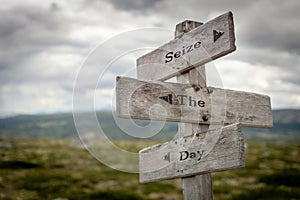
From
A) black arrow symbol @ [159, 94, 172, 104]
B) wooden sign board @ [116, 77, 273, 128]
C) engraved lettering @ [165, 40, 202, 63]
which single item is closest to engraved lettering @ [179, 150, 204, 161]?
wooden sign board @ [116, 77, 273, 128]

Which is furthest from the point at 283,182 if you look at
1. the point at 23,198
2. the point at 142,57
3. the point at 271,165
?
the point at 142,57

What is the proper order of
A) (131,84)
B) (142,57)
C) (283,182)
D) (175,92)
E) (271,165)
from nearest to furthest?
(131,84) < (175,92) < (142,57) < (283,182) < (271,165)

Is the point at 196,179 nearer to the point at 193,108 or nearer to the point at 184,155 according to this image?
the point at 184,155

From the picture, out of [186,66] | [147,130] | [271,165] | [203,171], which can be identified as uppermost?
[186,66]

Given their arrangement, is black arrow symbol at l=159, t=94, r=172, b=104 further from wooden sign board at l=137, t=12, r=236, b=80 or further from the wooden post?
wooden sign board at l=137, t=12, r=236, b=80

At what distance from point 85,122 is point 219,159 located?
160 centimetres

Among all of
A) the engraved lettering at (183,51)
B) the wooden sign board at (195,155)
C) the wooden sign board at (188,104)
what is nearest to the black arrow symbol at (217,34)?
the engraved lettering at (183,51)

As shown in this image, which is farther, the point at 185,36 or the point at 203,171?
the point at 185,36

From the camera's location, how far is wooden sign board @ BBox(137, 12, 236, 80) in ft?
15.3

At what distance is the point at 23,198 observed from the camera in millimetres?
23344

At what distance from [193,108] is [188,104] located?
0.08 metres

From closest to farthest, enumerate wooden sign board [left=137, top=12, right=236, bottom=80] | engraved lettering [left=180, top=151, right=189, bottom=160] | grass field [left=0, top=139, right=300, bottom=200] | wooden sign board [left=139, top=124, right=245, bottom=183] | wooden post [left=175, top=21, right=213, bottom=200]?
wooden sign board [left=139, top=124, right=245, bottom=183] → wooden sign board [left=137, top=12, right=236, bottom=80] → engraved lettering [left=180, top=151, right=189, bottom=160] → wooden post [left=175, top=21, right=213, bottom=200] → grass field [left=0, top=139, right=300, bottom=200]

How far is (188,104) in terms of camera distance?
190 inches

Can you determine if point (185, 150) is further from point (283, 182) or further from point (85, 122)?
point (283, 182)
